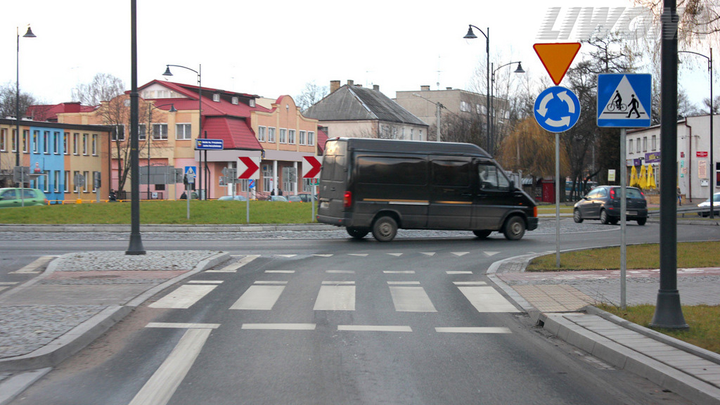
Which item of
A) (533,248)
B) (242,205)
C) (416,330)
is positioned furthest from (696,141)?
(416,330)

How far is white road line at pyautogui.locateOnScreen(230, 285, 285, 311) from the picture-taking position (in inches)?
368

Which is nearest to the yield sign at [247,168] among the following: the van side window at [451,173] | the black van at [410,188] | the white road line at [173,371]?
the black van at [410,188]

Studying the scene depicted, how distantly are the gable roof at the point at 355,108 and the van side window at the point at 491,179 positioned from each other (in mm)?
68286

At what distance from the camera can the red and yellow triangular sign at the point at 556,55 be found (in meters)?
11.8

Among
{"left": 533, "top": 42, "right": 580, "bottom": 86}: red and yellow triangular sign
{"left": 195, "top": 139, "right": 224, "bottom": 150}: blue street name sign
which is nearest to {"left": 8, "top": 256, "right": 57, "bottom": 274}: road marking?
{"left": 533, "top": 42, "right": 580, "bottom": 86}: red and yellow triangular sign

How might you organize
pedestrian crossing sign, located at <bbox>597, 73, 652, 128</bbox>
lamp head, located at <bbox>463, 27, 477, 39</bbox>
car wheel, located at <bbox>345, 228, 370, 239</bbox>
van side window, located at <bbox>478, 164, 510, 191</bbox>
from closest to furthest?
1. pedestrian crossing sign, located at <bbox>597, 73, 652, 128</bbox>
2. van side window, located at <bbox>478, 164, 510, 191</bbox>
3. car wheel, located at <bbox>345, 228, 370, 239</bbox>
4. lamp head, located at <bbox>463, 27, 477, 39</bbox>

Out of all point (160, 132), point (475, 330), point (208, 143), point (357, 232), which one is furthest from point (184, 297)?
point (160, 132)

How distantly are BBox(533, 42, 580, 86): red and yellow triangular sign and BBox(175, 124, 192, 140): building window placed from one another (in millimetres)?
61213

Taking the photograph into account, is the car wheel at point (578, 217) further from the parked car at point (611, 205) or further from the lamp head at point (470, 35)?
the lamp head at point (470, 35)

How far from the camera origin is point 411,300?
10.0 metres

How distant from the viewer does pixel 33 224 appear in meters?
27.3

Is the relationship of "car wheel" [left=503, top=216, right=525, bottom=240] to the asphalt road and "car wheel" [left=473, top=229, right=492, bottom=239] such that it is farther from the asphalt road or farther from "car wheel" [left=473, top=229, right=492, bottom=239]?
the asphalt road

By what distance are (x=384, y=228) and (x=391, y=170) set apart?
162 centimetres

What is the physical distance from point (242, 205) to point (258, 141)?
40485 millimetres
